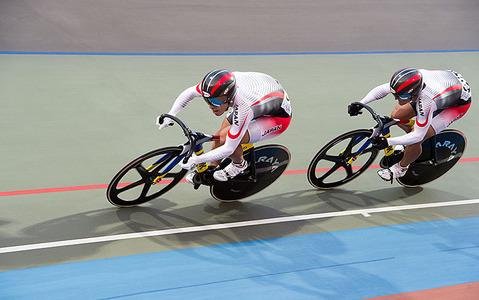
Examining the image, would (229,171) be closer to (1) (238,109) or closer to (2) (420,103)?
(1) (238,109)

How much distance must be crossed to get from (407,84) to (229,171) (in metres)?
1.73

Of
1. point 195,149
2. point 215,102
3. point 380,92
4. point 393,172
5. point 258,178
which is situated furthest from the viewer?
point 393,172

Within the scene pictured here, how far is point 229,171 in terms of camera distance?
15.4 ft

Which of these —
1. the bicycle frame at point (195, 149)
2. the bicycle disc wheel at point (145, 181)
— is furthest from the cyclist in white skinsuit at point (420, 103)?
the bicycle disc wheel at point (145, 181)

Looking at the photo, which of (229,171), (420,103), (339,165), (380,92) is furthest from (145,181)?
(420,103)

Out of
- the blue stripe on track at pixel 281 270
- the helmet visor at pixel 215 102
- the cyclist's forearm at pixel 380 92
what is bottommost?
the blue stripe on track at pixel 281 270

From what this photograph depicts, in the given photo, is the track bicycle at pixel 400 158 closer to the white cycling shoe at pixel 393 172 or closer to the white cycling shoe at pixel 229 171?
the white cycling shoe at pixel 393 172

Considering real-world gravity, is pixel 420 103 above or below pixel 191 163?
above

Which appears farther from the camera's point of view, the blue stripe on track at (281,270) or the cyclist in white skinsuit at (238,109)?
the cyclist in white skinsuit at (238,109)

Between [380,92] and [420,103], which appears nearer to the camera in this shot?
[420,103]

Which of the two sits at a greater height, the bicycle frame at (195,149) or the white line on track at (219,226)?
the bicycle frame at (195,149)

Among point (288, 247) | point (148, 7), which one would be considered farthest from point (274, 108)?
point (148, 7)

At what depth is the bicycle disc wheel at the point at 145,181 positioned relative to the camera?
4492mm

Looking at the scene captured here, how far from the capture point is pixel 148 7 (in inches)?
424
